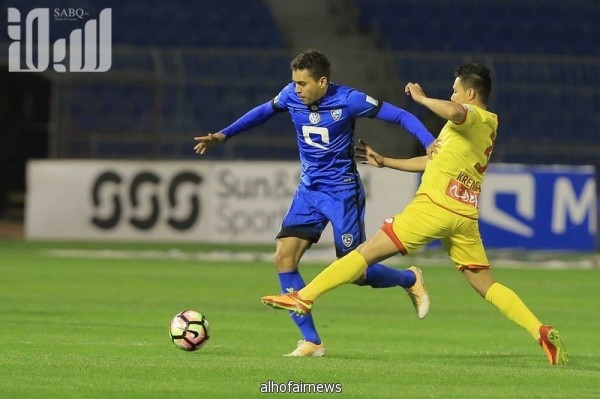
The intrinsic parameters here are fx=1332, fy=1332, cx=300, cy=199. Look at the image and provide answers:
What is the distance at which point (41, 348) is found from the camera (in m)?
9.38

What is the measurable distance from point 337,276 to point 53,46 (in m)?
14.7

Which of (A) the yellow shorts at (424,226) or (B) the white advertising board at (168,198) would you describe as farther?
(B) the white advertising board at (168,198)

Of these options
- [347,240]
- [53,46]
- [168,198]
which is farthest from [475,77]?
[53,46]

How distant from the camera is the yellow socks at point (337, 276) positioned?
27.8 ft

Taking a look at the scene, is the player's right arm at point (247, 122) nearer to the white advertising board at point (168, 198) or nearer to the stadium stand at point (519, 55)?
the white advertising board at point (168, 198)

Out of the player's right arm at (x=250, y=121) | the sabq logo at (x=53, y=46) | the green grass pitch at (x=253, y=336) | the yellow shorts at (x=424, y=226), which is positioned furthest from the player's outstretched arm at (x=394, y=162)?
the sabq logo at (x=53, y=46)

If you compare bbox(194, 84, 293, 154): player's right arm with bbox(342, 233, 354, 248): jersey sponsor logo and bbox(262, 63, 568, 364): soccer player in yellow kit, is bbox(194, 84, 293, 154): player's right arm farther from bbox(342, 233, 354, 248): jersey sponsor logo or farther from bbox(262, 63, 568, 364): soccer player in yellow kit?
bbox(262, 63, 568, 364): soccer player in yellow kit

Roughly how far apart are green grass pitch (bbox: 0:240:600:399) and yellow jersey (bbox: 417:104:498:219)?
1.09 m

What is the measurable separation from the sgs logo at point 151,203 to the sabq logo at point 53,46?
7.23 feet

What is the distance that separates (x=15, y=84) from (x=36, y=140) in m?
1.81

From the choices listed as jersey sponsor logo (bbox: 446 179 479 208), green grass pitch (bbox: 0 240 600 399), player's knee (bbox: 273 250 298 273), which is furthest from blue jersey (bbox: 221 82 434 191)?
green grass pitch (bbox: 0 240 600 399)

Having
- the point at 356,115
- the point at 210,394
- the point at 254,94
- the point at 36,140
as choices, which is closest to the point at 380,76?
the point at 254,94

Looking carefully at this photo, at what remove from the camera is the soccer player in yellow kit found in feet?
28.3

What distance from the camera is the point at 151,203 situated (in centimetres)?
2264
